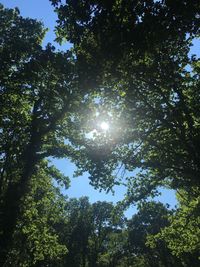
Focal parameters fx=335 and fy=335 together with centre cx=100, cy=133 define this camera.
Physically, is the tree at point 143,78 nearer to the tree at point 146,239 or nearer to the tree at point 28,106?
the tree at point 28,106

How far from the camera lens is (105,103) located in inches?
861

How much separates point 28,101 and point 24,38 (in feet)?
16.6

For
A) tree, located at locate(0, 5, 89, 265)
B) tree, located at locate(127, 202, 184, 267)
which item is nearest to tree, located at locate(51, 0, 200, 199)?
tree, located at locate(0, 5, 89, 265)

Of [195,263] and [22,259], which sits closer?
[22,259]

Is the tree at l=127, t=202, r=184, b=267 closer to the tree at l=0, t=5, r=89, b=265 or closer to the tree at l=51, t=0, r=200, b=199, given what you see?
the tree at l=0, t=5, r=89, b=265

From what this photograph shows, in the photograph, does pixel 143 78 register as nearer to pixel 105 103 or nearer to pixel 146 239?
Answer: pixel 105 103

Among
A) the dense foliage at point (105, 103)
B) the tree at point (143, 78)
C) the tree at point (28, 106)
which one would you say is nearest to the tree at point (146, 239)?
the dense foliage at point (105, 103)

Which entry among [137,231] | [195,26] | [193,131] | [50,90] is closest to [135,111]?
[193,131]

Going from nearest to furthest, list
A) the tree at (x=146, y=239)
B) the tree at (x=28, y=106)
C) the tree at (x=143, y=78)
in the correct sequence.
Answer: the tree at (x=143, y=78) < the tree at (x=28, y=106) < the tree at (x=146, y=239)

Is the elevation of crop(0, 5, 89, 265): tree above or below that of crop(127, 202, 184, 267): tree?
below

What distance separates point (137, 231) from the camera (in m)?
77.1

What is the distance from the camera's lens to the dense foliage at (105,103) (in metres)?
11.1

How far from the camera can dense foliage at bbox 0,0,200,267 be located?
36.5 feet

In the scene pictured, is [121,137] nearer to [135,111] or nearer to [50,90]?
[135,111]
